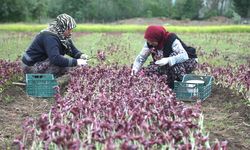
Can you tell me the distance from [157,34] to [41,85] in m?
1.86

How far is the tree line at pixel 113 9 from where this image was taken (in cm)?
4759

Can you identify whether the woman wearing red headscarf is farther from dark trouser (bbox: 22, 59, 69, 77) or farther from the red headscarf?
dark trouser (bbox: 22, 59, 69, 77)

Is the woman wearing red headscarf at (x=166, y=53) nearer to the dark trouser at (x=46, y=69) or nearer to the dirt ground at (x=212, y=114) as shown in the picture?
the dirt ground at (x=212, y=114)

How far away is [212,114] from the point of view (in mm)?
6613

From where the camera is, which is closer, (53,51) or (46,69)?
(53,51)

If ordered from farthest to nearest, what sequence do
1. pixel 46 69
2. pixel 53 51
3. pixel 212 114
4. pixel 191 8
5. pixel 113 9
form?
pixel 113 9, pixel 191 8, pixel 46 69, pixel 53 51, pixel 212 114

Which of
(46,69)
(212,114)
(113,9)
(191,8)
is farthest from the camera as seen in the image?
(113,9)

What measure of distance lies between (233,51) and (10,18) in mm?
35292

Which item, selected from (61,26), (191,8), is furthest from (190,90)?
(191,8)

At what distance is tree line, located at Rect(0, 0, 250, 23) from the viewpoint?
4759cm

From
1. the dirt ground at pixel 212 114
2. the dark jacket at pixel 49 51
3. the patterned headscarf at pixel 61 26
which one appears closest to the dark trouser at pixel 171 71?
the dirt ground at pixel 212 114

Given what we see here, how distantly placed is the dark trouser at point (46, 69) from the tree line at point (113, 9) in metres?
38.4

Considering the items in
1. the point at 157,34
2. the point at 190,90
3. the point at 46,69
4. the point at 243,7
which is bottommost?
the point at 190,90

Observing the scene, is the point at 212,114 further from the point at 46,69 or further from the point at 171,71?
the point at 46,69
